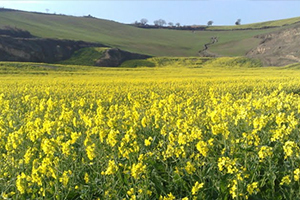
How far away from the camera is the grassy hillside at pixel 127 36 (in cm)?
7856

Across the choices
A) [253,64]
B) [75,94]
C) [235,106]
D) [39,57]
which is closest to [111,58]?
[39,57]

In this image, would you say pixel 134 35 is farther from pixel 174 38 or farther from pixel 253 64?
pixel 253 64

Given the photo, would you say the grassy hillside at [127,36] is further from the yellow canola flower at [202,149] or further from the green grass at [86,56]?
the yellow canola flower at [202,149]

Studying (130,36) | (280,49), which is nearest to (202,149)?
(280,49)

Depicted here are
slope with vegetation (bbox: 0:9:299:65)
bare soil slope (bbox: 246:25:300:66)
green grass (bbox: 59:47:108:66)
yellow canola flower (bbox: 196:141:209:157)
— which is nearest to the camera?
yellow canola flower (bbox: 196:141:209:157)

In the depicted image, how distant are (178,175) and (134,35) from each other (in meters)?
104

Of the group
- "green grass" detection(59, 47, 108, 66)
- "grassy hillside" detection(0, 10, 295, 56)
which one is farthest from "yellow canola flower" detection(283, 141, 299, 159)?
"grassy hillside" detection(0, 10, 295, 56)

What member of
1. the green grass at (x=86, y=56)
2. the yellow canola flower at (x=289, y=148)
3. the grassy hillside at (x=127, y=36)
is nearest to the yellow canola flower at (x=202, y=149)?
the yellow canola flower at (x=289, y=148)

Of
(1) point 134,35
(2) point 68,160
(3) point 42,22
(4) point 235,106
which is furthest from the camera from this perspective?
(1) point 134,35

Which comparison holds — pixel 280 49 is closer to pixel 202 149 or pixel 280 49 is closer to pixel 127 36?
pixel 127 36

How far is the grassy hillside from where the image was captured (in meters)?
78.6

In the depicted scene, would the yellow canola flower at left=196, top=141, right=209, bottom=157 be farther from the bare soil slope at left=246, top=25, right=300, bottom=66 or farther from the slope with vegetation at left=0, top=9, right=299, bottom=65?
the slope with vegetation at left=0, top=9, right=299, bottom=65

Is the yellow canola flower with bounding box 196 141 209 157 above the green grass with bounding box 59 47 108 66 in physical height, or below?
below

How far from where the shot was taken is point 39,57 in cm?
5238
